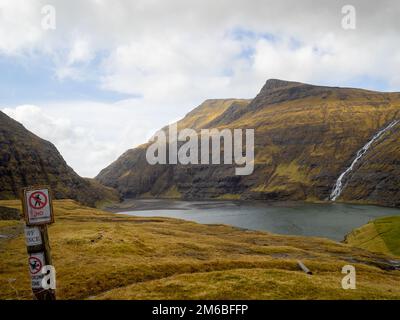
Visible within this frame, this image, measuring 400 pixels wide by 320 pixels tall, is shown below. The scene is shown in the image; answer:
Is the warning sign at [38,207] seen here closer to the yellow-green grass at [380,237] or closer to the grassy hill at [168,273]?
the grassy hill at [168,273]

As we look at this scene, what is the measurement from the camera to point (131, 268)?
36.4 m

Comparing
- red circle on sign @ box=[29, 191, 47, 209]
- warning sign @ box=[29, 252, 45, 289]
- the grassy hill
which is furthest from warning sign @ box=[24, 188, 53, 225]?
the grassy hill

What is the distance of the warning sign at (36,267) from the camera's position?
66.8ft

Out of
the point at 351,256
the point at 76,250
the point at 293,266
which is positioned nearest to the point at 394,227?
the point at 351,256

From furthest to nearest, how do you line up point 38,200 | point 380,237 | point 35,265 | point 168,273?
point 380,237
point 168,273
point 35,265
point 38,200

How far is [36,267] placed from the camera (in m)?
Result: 20.5

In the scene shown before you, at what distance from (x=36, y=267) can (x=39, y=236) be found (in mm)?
1681

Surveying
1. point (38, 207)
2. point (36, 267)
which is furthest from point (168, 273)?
point (38, 207)

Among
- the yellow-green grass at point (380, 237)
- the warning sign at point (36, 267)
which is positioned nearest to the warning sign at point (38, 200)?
the warning sign at point (36, 267)

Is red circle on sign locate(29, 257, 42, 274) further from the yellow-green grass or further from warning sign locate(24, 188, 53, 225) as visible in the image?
A: the yellow-green grass

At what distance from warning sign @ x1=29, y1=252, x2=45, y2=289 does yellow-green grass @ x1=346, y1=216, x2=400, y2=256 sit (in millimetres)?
78733

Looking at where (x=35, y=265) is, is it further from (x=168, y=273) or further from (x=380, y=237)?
(x=380, y=237)

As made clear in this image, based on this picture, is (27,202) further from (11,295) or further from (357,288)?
(357,288)

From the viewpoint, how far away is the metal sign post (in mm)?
20250
